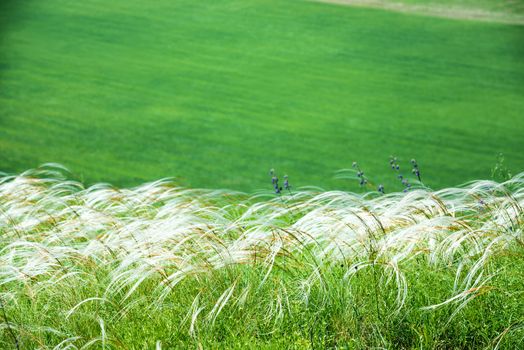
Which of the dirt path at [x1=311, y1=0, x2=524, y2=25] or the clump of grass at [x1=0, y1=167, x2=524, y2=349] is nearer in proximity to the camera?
the clump of grass at [x1=0, y1=167, x2=524, y2=349]

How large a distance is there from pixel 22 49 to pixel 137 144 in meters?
2.54

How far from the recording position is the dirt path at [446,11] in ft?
26.2

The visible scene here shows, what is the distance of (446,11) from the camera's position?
8.27 metres

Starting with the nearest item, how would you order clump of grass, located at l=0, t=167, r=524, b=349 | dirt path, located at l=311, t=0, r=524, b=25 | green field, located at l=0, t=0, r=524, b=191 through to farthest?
clump of grass, located at l=0, t=167, r=524, b=349 → green field, located at l=0, t=0, r=524, b=191 → dirt path, located at l=311, t=0, r=524, b=25

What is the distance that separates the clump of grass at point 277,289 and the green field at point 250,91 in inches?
115

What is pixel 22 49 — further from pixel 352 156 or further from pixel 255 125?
pixel 352 156

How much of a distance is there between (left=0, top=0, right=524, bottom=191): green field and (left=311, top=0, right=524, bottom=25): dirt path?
123mm

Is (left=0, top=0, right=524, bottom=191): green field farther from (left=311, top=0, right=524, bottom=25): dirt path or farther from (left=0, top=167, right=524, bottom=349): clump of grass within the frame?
(left=0, top=167, right=524, bottom=349): clump of grass

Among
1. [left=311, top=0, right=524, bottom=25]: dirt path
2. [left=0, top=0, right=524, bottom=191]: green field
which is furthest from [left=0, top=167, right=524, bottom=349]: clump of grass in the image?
[left=311, top=0, right=524, bottom=25]: dirt path

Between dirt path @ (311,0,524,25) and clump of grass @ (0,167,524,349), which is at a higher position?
dirt path @ (311,0,524,25)

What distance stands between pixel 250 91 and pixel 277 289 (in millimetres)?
4885

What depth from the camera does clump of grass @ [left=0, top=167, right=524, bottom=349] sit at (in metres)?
2.08

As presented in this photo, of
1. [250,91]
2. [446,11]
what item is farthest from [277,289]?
[446,11]

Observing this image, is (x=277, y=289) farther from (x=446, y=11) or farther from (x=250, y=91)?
(x=446, y=11)
